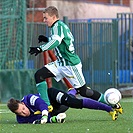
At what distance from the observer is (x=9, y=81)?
59.2 feet

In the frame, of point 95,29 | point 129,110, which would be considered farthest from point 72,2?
point 129,110

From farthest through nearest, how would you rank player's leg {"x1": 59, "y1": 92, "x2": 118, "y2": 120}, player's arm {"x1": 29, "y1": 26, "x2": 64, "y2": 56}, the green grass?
1. player's arm {"x1": 29, "y1": 26, "x2": 64, "y2": 56}
2. player's leg {"x1": 59, "y1": 92, "x2": 118, "y2": 120}
3. the green grass

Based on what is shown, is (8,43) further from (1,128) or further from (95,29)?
(1,128)

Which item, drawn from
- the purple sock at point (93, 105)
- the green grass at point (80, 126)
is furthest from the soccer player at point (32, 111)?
the purple sock at point (93, 105)

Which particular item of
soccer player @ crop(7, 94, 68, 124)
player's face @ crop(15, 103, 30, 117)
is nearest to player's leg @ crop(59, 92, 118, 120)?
soccer player @ crop(7, 94, 68, 124)

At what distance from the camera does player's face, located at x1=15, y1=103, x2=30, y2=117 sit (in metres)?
10.2

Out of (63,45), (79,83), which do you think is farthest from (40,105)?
(63,45)

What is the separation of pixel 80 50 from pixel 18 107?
11.3m

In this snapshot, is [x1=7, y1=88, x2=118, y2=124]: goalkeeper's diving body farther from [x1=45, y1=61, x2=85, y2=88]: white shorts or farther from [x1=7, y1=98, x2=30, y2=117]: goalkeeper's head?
[x1=45, y1=61, x2=85, y2=88]: white shorts

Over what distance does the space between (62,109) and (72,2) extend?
21347 mm

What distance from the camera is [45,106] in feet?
33.5

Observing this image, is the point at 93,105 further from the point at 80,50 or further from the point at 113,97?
the point at 80,50

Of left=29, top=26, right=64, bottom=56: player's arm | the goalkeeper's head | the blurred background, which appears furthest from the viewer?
the blurred background

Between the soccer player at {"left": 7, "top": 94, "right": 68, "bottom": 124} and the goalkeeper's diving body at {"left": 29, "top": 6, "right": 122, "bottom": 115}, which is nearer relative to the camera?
the soccer player at {"left": 7, "top": 94, "right": 68, "bottom": 124}
